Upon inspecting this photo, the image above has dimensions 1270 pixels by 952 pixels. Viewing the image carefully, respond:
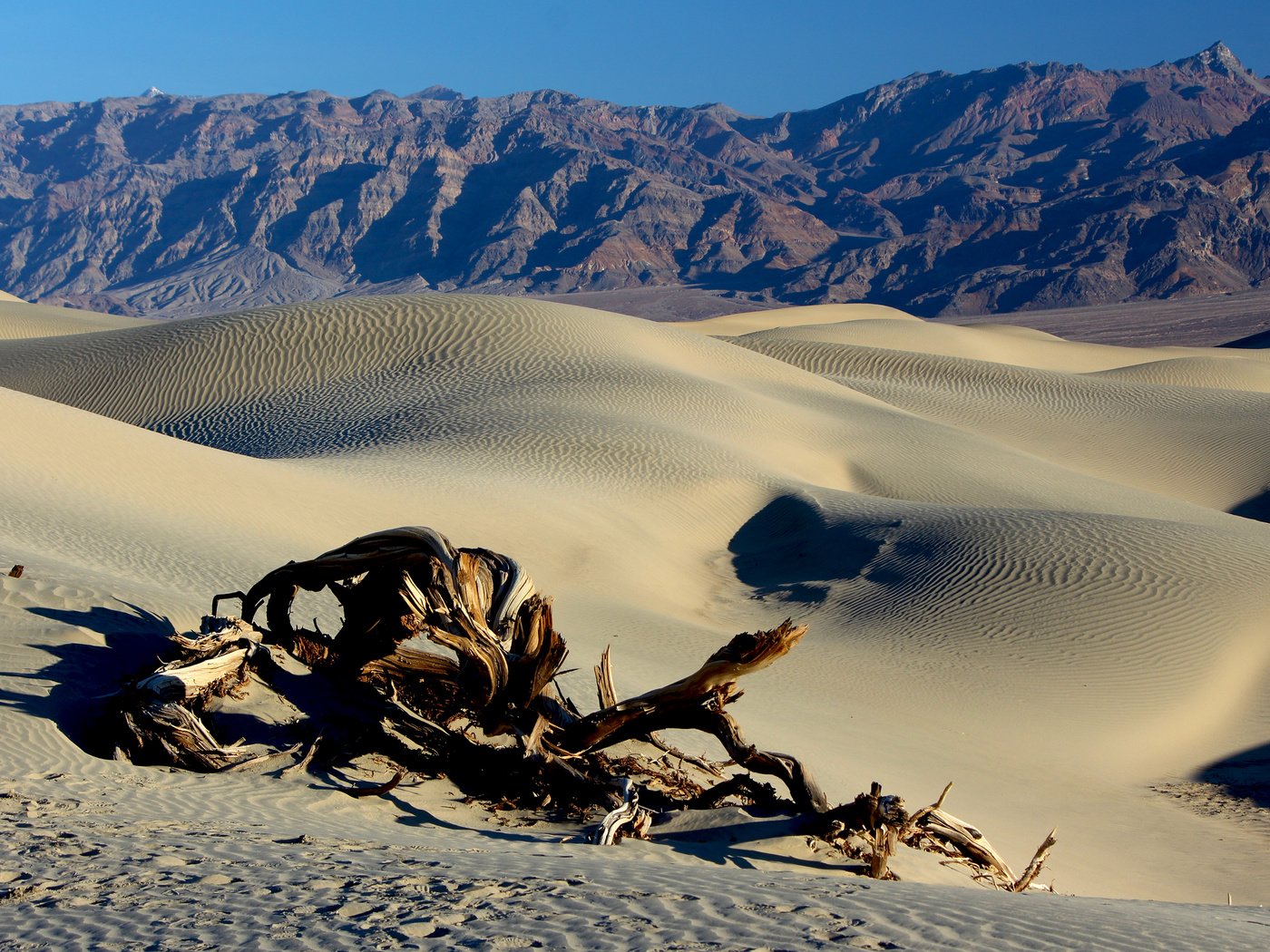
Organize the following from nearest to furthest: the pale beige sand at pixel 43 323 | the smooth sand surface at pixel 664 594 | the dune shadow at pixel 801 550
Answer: the smooth sand surface at pixel 664 594
the dune shadow at pixel 801 550
the pale beige sand at pixel 43 323

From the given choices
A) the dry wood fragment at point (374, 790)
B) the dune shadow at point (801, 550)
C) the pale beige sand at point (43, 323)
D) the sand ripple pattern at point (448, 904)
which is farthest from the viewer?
the pale beige sand at point (43, 323)

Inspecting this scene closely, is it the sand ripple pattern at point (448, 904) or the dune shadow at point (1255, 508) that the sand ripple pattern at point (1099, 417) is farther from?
the sand ripple pattern at point (448, 904)

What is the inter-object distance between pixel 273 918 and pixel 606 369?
791 inches

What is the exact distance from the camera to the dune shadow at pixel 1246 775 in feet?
30.0

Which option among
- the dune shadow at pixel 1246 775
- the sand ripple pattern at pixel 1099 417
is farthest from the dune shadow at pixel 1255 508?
the dune shadow at pixel 1246 775

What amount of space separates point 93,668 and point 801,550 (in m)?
10.0

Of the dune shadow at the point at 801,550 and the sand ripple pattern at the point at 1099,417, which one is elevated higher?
the sand ripple pattern at the point at 1099,417

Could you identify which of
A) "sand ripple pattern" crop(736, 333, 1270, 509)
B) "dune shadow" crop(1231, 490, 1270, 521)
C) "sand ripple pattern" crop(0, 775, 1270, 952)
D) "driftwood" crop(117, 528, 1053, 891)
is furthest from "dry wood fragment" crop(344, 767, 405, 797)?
"dune shadow" crop(1231, 490, 1270, 521)

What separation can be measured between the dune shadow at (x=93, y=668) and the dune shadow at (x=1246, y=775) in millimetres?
7576

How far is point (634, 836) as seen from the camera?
5.45m

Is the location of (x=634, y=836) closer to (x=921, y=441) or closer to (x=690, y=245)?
(x=921, y=441)

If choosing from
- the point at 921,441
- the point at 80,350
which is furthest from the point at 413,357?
the point at 921,441

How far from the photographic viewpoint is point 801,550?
595 inches

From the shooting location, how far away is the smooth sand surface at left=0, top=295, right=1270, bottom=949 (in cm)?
405
